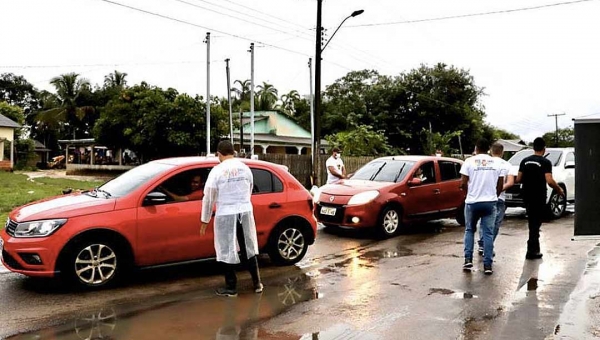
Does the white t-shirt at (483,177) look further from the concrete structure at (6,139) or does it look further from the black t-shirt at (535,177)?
the concrete structure at (6,139)

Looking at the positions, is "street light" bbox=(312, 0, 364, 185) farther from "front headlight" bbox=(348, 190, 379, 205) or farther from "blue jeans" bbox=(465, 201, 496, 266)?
"blue jeans" bbox=(465, 201, 496, 266)

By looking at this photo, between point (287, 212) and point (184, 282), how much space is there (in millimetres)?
1812

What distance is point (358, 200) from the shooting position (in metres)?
10.7

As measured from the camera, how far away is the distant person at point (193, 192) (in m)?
7.15

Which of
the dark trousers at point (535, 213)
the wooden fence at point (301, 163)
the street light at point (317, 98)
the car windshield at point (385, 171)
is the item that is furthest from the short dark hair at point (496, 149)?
the wooden fence at point (301, 163)

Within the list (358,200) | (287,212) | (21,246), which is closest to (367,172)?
(358,200)

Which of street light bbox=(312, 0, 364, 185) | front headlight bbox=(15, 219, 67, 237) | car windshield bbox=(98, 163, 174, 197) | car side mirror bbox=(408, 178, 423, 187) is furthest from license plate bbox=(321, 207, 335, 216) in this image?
street light bbox=(312, 0, 364, 185)

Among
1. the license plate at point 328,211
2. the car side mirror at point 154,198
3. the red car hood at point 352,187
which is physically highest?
the car side mirror at point 154,198

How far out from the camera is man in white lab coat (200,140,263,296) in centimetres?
617

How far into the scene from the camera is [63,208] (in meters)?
6.49

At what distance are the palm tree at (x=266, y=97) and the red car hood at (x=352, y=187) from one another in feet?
139

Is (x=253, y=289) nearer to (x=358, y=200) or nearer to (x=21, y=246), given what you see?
(x=21, y=246)

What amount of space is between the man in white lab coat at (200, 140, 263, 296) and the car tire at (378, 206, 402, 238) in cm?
489

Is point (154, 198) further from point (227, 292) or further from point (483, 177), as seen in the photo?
point (483, 177)
